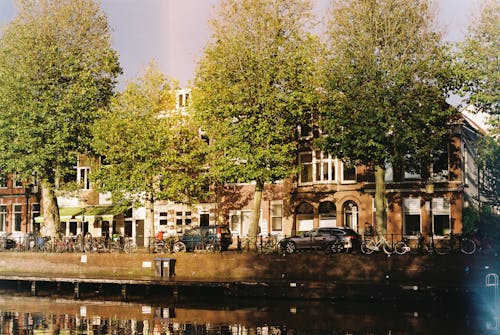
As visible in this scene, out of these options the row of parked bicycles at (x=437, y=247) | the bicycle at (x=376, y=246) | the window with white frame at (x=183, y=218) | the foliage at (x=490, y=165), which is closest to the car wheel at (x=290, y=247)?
the row of parked bicycles at (x=437, y=247)

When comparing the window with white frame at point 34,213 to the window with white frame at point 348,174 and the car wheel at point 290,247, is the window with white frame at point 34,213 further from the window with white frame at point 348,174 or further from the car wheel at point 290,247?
the car wheel at point 290,247

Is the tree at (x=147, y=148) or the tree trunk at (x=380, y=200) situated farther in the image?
the tree at (x=147, y=148)

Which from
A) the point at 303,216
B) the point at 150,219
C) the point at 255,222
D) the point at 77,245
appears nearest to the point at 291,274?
the point at 255,222

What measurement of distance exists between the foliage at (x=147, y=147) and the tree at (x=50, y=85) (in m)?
2.62

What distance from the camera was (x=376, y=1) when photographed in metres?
54.3

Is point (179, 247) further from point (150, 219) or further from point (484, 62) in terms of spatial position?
point (484, 62)

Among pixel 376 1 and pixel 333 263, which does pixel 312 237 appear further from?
pixel 376 1

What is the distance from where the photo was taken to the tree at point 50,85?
205ft

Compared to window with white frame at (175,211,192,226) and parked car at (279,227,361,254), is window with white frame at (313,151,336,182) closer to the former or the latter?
parked car at (279,227,361,254)

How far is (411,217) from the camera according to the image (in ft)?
201

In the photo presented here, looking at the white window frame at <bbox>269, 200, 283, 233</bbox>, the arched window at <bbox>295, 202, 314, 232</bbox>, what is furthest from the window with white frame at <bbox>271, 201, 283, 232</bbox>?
the arched window at <bbox>295, 202, 314, 232</bbox>

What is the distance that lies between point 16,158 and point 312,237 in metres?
25.6

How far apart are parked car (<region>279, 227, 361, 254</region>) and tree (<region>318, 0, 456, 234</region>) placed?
244cm

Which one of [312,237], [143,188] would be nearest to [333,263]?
[312,237]
